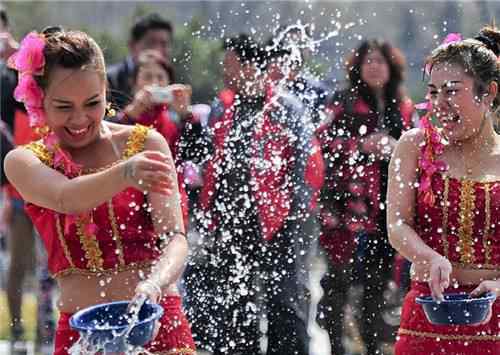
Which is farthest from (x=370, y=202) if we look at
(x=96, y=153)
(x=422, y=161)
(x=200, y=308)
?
(x=96, y=153)

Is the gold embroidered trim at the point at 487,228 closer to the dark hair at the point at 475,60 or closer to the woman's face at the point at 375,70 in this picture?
the dark hair at the point at 475,60

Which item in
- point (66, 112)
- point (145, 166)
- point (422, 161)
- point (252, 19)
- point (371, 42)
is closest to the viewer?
point (145, 166)

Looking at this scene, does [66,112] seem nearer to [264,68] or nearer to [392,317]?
[264,68]

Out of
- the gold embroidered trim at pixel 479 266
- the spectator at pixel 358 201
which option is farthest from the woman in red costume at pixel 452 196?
the spectator at pixel 358 201

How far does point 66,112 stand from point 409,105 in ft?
9.21

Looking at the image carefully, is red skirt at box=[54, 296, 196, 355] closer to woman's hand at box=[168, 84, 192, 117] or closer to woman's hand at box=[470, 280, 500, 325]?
woman's hand at box=[470, 280, 500, 325]

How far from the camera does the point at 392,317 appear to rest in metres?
5.95

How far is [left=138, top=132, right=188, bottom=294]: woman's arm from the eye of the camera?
3.35 m

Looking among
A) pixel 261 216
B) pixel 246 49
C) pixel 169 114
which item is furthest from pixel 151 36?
pixel 261 216

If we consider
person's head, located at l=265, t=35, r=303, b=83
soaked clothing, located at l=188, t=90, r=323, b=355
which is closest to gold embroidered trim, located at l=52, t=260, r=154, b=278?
soaked clothing, located at l=188, t=90, r=323, b=355

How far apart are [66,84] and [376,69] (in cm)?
293

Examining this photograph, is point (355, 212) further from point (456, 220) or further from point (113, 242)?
point (113, 242)

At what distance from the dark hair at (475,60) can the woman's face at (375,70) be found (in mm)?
2101

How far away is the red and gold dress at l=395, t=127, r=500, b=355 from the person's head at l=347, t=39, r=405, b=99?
89.9 inches
